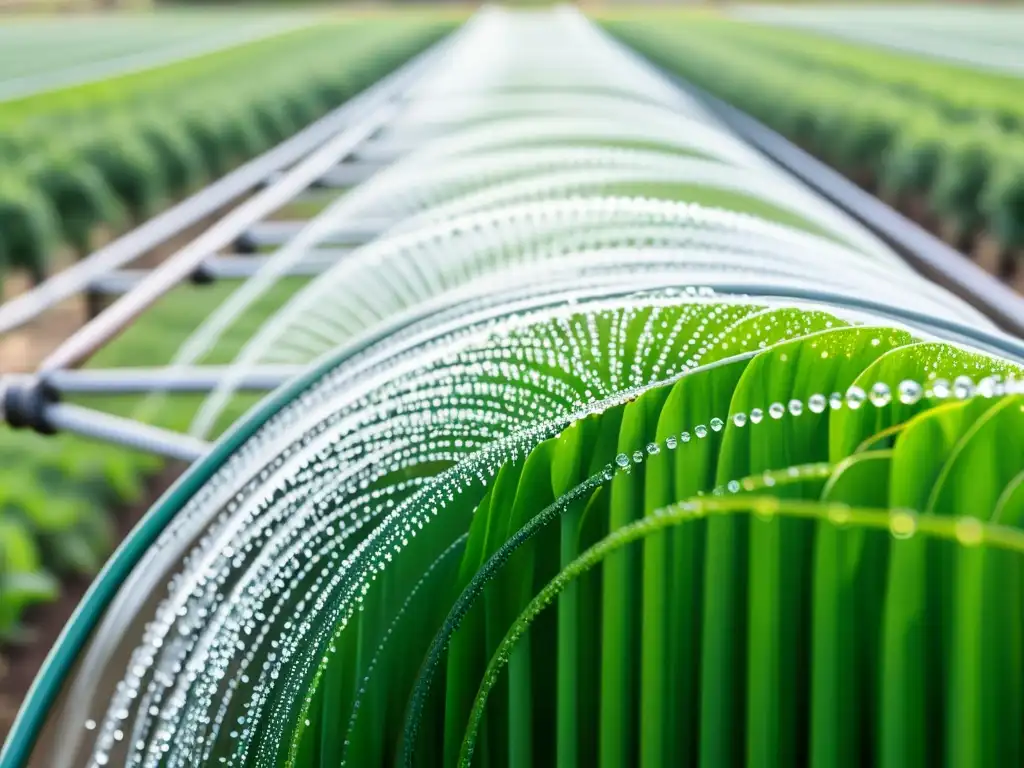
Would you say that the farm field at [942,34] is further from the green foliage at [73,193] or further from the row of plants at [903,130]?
the green foliage at [73,193]

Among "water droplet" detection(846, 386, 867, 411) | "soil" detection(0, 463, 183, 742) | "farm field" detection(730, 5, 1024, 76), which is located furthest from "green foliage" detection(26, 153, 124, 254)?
"farm field" detection(730, 5, 1024, 76)

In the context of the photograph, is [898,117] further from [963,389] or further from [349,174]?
[963,389]

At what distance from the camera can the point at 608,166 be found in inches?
56.9

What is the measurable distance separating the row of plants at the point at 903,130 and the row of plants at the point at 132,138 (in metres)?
2.58

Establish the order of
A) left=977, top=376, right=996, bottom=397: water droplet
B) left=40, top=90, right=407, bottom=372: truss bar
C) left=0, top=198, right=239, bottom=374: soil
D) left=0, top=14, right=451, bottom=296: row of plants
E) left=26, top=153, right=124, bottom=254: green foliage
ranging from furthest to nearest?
left=0, top=198, right=239, bottom=374: soil
left=26, top=153, right=124, bottom=254: green foliage
left=0, top=14, right=451, bottom=296: row of plants
left=40, top=90, right=407, bottom=372: truss bar
left=977, top=376, right=996, bottom=397: water droplet

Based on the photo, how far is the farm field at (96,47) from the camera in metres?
7.66

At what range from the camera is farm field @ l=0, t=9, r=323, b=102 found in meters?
7.66

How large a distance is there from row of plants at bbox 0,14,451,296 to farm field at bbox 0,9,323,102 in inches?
21.8

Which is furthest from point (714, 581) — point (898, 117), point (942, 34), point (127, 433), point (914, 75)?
point (942, 34)

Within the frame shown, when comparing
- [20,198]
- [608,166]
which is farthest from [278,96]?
[608,166]

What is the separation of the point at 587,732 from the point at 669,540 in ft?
0.47

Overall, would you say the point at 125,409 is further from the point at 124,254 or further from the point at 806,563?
the point at 806,563

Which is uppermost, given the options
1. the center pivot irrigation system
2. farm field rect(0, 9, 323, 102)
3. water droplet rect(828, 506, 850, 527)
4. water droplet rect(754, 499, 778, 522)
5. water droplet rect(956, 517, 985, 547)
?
farm field rect(0, 9, 323, 102)

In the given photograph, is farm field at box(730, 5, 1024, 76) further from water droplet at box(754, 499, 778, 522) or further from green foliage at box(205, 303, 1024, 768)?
water droplet at box(754, 499, 778, 522)
